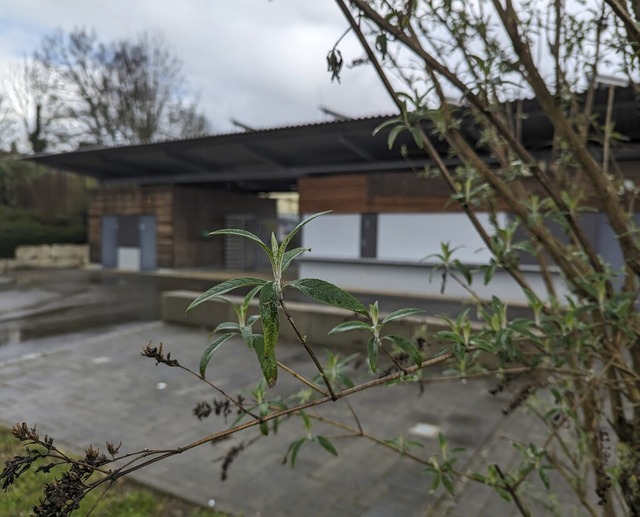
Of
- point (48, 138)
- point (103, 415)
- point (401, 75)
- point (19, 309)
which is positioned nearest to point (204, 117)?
point (48, 138)

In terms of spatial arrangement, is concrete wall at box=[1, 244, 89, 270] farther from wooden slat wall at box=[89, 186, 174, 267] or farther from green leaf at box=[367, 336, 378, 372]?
green leaf at box=[367, 336, 378, 372]

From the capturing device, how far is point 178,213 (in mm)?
17609

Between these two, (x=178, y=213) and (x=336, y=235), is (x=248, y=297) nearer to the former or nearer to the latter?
(x=336, y=235)

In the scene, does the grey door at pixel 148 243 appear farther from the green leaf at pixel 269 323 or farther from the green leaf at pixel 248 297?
the green leaf at pixel 269 323

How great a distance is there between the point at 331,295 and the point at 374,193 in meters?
11.9

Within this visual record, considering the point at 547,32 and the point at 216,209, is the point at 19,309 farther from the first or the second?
the point at 547,32

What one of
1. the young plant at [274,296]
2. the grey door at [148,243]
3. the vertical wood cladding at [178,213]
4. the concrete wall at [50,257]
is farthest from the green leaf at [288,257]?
the concrete wall at [50,257]

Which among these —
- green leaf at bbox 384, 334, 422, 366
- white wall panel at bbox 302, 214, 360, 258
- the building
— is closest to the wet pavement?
green leaf at bbox 384, 334, 422, 366

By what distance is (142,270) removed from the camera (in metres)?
18.3

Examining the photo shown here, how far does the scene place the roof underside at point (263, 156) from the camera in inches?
401

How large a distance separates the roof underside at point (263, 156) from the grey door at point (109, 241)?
1629 mm

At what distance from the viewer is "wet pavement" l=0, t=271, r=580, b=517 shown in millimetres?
3039

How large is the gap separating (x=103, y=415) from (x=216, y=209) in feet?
48.9

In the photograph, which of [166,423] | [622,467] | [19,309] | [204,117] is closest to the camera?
[622,467]
